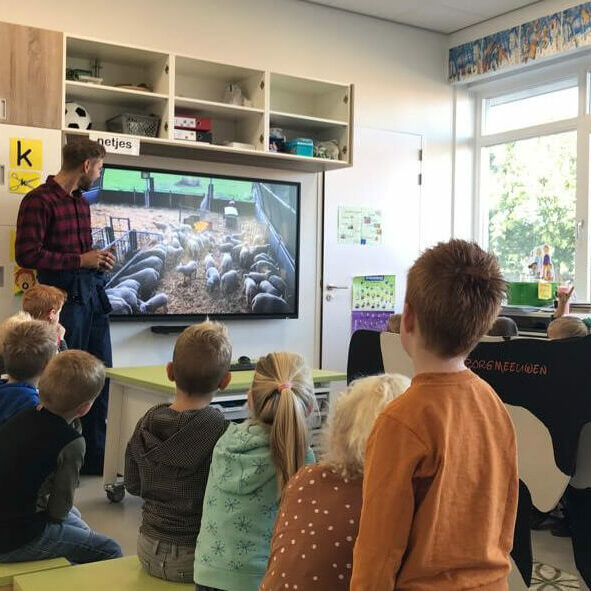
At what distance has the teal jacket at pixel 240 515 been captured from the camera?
1.82 meters

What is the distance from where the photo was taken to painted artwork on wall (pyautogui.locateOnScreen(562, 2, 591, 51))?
215 inches

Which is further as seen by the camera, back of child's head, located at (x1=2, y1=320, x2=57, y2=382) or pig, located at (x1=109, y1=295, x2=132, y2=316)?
pig, located at (x1=109, y1=295, x2=132, y2=316)

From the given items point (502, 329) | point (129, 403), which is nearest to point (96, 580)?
point (129, 403)

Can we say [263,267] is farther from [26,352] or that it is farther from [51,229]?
[26,352]

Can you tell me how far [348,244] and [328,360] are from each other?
895mm

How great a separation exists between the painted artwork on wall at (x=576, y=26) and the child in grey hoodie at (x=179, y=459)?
14.6 feet

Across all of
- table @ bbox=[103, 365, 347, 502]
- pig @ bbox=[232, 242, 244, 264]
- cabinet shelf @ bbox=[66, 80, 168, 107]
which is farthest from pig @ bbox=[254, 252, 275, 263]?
table @ bbox=[103, 365, 347, 502]

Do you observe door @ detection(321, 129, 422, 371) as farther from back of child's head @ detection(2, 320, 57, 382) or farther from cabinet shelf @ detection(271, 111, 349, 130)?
back of child's head @ detection(2, 320, 57, 382)

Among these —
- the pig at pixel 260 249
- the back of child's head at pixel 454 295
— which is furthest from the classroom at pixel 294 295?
the pig at pixel 260 249

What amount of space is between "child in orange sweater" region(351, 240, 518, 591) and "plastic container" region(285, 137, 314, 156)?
4.25 meters

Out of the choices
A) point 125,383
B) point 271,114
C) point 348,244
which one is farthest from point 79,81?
point 348,244

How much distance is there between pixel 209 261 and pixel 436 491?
4251mm

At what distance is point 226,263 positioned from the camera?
536 centimetres

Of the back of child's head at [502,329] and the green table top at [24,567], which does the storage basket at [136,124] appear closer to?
the back of child's head at [502,329]
